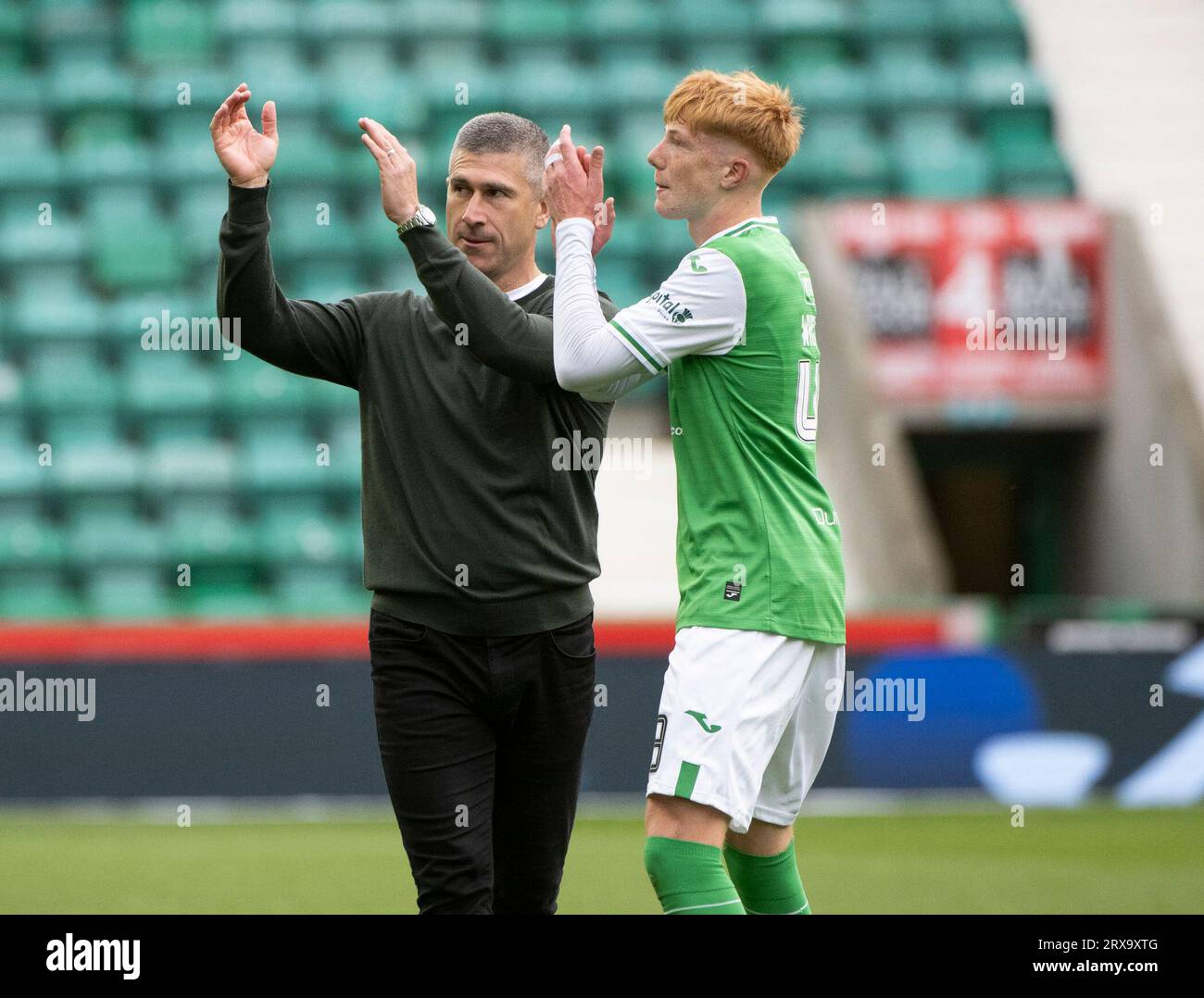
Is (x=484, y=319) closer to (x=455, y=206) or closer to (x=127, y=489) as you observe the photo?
(x=455, y=206)

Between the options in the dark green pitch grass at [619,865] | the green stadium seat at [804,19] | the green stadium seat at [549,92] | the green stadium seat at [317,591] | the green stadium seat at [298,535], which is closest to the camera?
the dark green pitch grass at [619,865]

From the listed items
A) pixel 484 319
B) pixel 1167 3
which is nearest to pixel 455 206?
pixel 484 319

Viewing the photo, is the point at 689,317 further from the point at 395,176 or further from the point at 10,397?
the point at 10,397

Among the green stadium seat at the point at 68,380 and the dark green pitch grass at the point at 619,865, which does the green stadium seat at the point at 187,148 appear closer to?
the green stadium seat at the point at 68,380

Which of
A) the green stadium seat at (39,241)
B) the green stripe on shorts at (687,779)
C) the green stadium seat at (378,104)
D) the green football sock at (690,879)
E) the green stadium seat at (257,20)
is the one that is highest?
the green stadium seat at (257,20)

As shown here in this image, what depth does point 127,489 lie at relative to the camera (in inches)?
379

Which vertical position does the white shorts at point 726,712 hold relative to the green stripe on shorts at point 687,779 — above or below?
above

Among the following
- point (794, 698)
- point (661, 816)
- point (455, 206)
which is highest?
point (455, 206)

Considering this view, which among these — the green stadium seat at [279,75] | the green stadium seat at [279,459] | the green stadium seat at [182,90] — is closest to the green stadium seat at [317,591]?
the green stadium seat at [279,459]

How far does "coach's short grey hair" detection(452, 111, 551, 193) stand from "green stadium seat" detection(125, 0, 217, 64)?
880 cm

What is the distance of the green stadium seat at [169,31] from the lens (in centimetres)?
1165

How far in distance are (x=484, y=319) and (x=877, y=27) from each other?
9.88 metres

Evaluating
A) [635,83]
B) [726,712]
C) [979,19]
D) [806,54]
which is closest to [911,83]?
[806,54]

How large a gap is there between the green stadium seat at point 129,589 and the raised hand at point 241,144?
6.09 m
